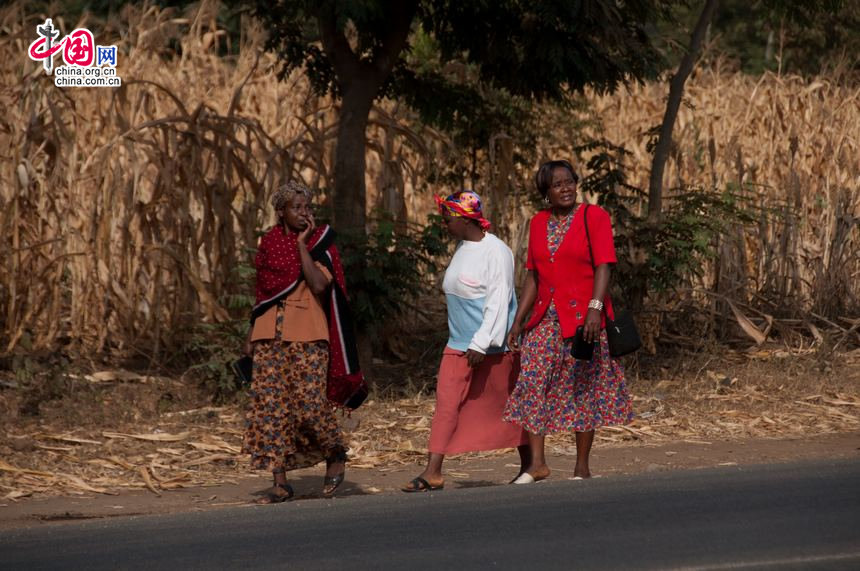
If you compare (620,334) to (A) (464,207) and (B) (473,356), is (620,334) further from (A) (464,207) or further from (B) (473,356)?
(A) (464,207)

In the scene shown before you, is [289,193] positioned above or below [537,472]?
above

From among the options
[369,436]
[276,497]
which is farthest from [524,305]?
[369,436]

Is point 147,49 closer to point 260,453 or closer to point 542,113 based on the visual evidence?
point 542,113

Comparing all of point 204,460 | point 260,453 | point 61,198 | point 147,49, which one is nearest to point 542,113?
point 147,49

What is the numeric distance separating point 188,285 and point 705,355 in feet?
14.8

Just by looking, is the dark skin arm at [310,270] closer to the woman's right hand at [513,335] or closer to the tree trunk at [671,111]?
the woman's right hand at [513,335]

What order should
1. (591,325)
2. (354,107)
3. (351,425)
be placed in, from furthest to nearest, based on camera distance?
(354,107) → (351,425) → (591,325)

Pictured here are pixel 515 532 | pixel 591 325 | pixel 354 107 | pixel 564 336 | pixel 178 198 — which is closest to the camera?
pixel 515 532

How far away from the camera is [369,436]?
9633mm

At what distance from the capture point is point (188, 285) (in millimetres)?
11531

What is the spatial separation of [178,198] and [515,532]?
6253 mm

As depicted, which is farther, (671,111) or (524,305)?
(671,111)

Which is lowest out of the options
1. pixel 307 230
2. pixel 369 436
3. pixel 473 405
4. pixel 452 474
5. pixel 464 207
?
pixel 452 474

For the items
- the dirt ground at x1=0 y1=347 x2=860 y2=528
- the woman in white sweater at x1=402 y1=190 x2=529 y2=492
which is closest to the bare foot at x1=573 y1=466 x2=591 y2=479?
the woman in white sweater at x1=402 y1=190 x2=529 y2=492
